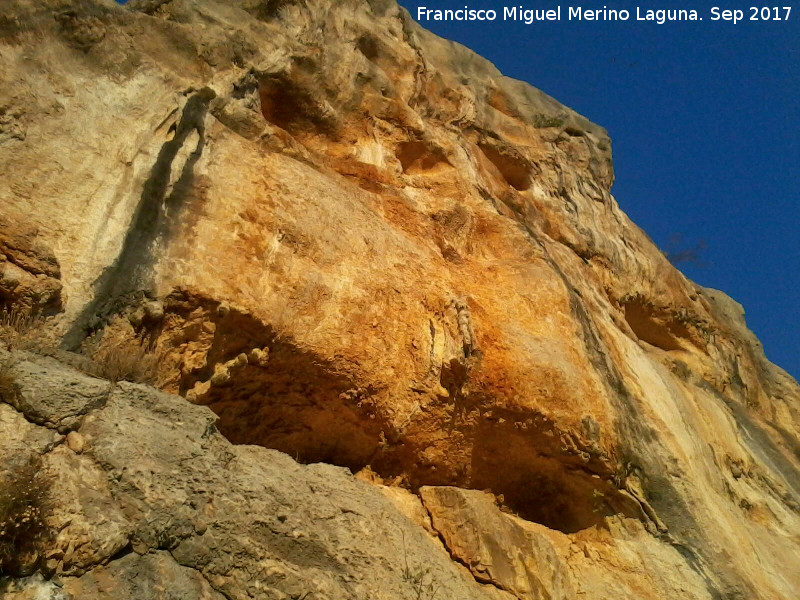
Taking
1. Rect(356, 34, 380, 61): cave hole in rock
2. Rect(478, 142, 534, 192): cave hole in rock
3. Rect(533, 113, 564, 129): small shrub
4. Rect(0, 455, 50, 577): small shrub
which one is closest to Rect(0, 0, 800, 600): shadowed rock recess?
Rect(0, 455, 50, 577): small shrub

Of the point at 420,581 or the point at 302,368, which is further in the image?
the point at 302,368

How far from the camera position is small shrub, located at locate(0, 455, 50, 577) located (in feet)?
10.0

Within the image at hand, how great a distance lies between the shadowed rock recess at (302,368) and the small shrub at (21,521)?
0.04 ft

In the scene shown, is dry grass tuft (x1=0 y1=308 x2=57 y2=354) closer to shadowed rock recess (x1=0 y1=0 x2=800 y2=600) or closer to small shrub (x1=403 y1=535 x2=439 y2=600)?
shadowed rock recess (x1=0 y1=0 x2=800 y2=600)

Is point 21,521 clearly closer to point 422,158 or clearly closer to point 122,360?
point 122,360

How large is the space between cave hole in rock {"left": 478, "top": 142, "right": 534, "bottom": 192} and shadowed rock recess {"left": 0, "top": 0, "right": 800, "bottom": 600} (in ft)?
7.48

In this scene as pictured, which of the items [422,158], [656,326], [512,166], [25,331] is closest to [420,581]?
[25,331]

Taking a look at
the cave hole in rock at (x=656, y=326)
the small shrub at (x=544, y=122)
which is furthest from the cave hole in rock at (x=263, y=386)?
the small shrub at (x=544, y=122)

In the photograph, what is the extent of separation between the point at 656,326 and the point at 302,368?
8.96m

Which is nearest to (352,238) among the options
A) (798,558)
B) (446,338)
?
(446,338)

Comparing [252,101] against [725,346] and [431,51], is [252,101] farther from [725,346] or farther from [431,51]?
[725,346]

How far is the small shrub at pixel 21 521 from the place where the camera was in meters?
3.06

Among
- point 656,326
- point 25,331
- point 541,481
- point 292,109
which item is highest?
point 292,109

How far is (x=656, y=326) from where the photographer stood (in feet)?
42.3
